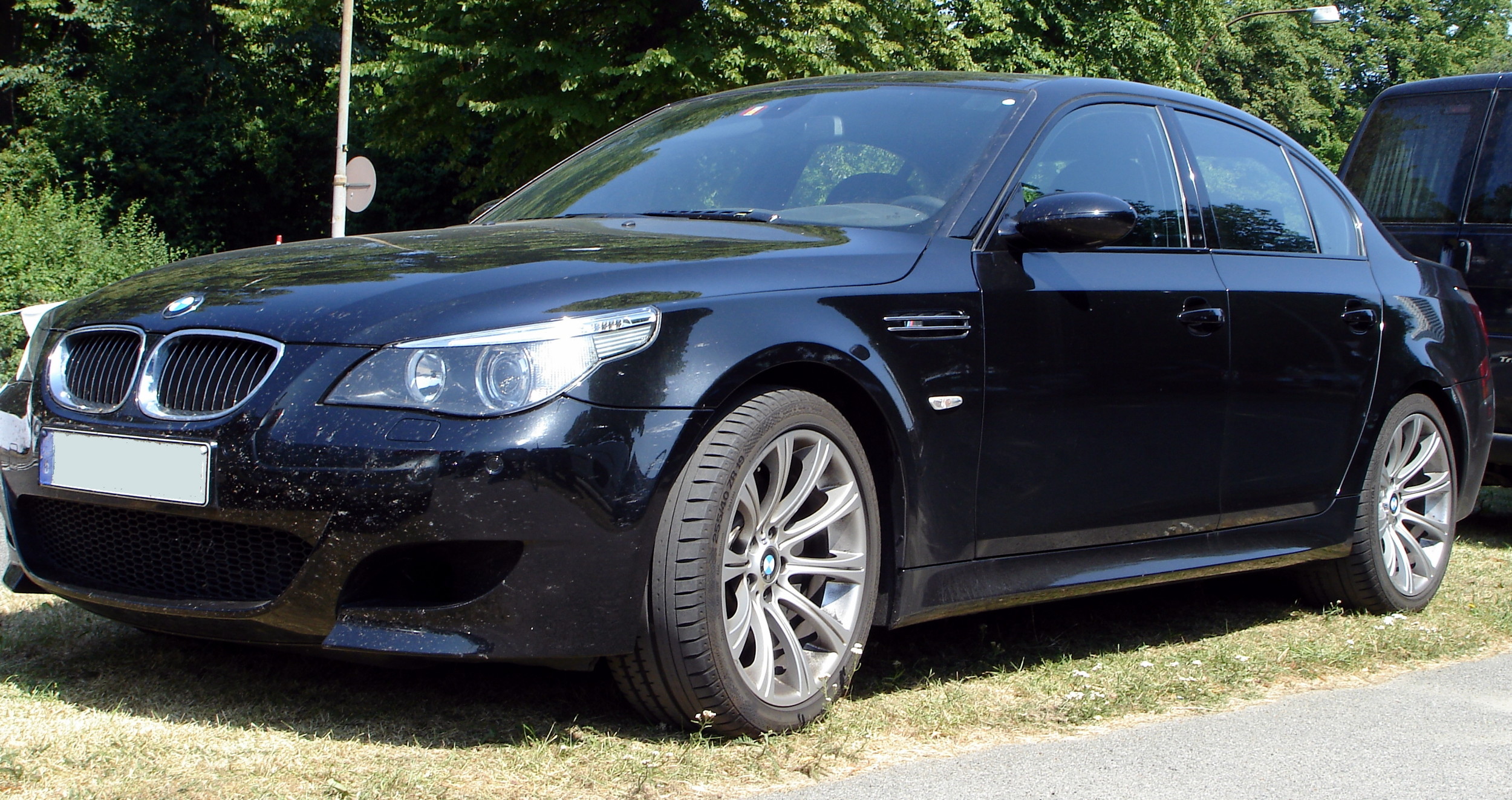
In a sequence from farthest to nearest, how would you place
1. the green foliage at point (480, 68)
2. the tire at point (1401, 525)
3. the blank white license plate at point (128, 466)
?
1. the green foliage at point (480, 68)
2. the tire at point (1401, 525)
3. the blank white license plate at point (128, 466)

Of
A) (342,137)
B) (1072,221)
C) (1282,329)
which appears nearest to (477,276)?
(1072,221)

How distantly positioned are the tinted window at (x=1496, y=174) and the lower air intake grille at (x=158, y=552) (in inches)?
242

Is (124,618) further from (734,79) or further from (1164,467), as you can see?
(734,79)

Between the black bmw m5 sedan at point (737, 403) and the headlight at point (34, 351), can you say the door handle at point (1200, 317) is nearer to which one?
the black bmw m5 sedan at point (737, 403)

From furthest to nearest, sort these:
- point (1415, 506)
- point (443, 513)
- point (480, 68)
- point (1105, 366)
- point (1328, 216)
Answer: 1. point (480, 68)
2. point (1415, 506)
3. point (1328, 216)
4. point (1105, 366)
5. point (443, 513)

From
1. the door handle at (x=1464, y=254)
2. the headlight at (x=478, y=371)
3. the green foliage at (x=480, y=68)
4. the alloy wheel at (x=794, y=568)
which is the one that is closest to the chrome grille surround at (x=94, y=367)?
the headlight at (x=478, y=371)

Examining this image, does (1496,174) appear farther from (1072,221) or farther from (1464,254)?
(1072,221)

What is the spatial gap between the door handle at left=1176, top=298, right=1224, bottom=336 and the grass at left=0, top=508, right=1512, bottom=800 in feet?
3.14

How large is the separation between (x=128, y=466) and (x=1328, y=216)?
4013mm

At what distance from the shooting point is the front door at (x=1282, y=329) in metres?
4.42

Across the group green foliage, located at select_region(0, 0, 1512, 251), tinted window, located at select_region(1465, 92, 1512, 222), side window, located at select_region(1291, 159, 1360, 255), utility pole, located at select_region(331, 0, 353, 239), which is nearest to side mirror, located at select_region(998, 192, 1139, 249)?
side window, located at select_region(1291, 159, 1360, 255)

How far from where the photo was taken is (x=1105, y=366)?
3.94 m

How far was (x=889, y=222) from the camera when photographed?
12.5 feet

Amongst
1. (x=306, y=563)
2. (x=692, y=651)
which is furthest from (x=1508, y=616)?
(x=306, y=563)
